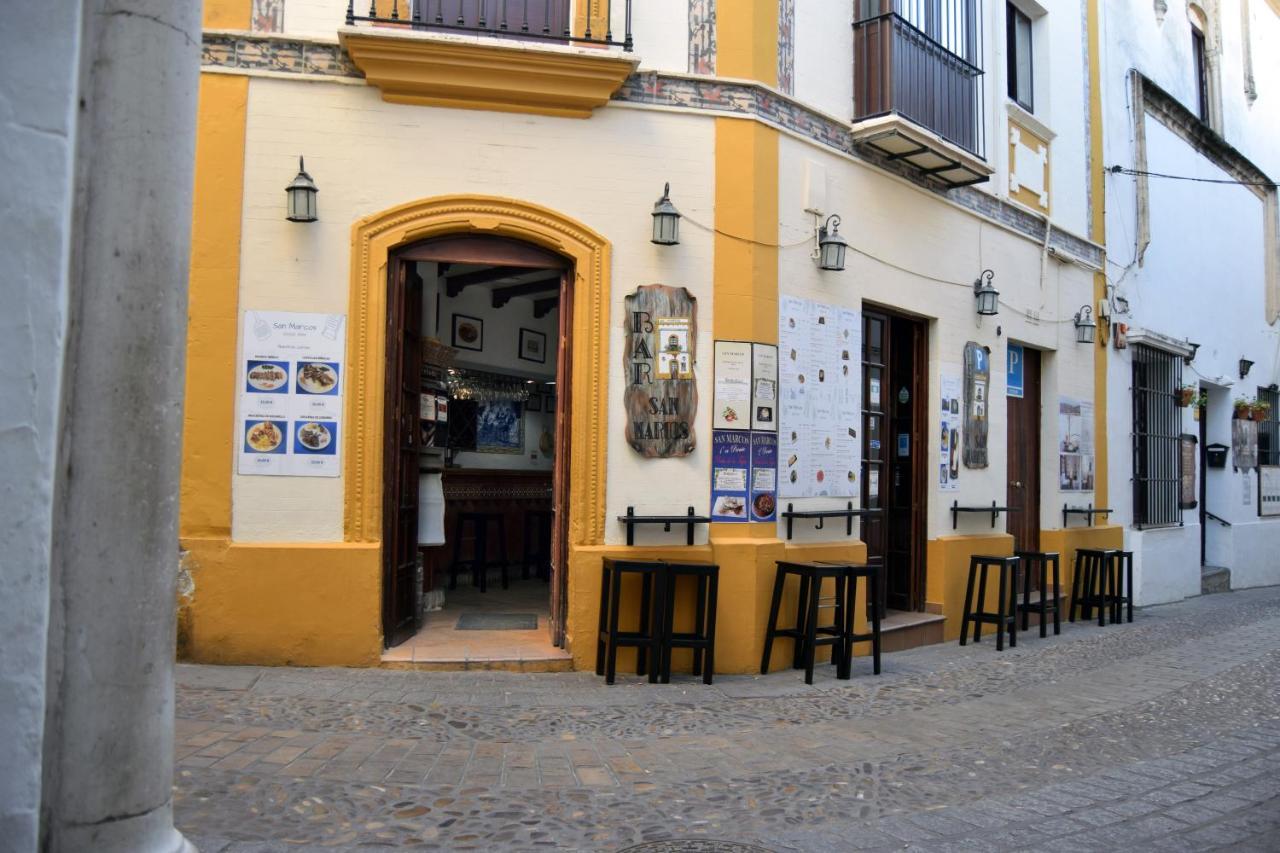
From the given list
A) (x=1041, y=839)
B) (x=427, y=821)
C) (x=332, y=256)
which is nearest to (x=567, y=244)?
(x=332, y=256)

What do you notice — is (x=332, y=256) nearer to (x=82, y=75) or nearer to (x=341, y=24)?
(x=341, y=24)

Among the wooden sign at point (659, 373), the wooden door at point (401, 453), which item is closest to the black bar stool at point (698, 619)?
the wooden sign at point (659, 373)

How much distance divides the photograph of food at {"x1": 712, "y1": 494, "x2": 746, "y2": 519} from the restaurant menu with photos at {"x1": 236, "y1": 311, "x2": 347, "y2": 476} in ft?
8.96

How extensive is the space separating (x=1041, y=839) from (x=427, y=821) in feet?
8.38

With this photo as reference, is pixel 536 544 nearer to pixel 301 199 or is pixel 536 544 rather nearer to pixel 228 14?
pixel 301 199

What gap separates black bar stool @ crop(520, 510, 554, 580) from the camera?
11.2m

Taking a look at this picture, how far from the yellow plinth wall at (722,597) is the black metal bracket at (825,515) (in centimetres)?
25

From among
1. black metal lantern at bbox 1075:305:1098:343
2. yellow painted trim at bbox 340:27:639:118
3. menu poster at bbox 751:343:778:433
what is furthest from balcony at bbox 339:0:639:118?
black metal lantern at bbox 1075:305:1098:343

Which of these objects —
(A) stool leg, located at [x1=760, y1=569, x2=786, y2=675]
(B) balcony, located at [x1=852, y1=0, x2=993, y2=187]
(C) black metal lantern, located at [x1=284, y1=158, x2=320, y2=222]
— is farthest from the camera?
(B) balcony, located at [x1=852, y1=0, x2=993, y2=187]

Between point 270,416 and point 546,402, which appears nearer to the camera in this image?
point 270,416

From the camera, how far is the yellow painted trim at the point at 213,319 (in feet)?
22.2

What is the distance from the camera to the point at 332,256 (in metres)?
6.95

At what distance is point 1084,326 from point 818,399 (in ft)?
17.5

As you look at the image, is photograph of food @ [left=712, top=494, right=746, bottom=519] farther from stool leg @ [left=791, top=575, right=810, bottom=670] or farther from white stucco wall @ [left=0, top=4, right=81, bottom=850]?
white stucco wall @ [left=0, top=4, right=81, bottom=850]
